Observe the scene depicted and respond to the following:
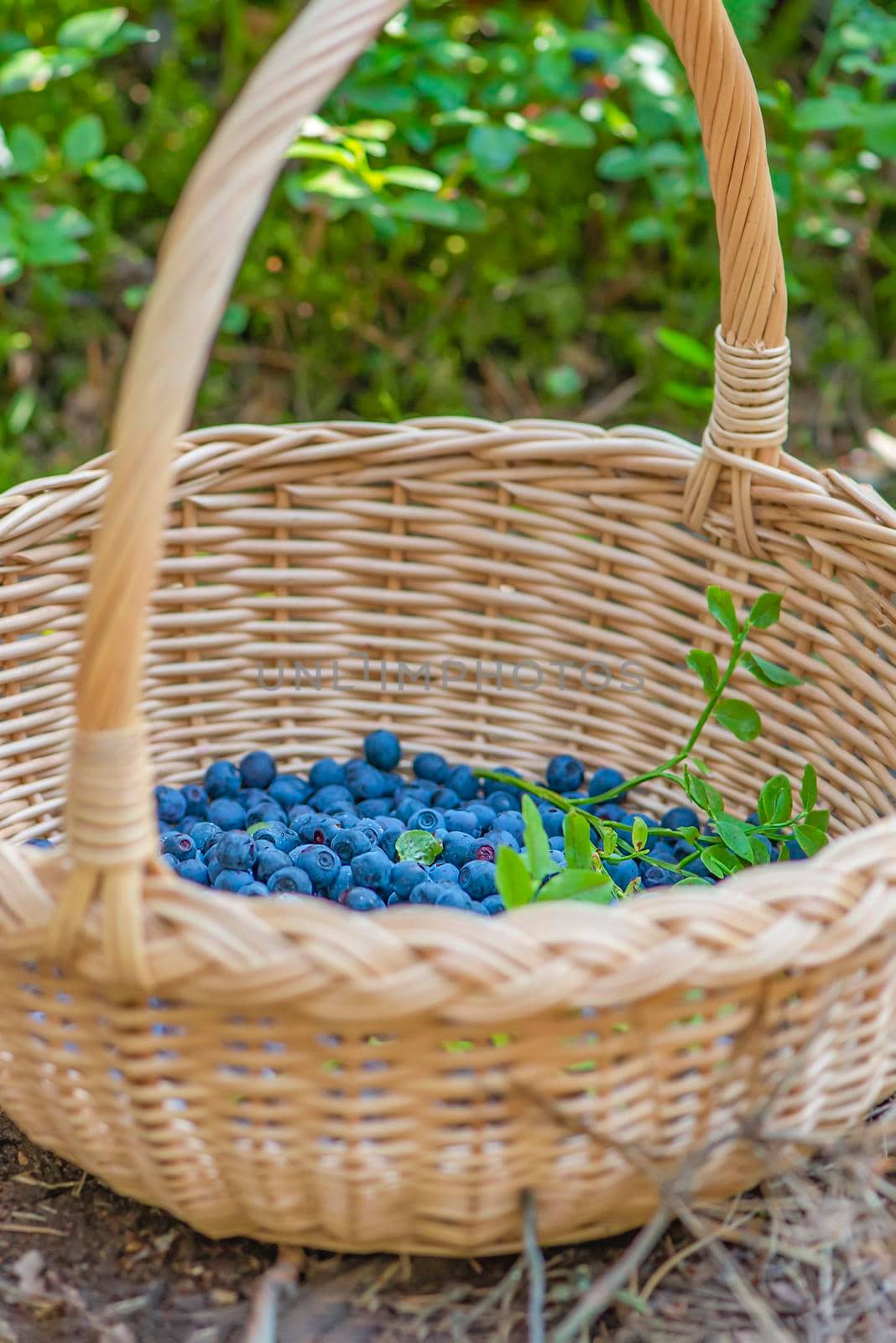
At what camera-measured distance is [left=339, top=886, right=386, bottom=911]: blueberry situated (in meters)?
1.01

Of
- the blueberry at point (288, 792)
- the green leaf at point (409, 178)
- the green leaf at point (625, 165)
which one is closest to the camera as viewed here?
the blueberry at point (288, 792)

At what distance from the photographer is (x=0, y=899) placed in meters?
0.68

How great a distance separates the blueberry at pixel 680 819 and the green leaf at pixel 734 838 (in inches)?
6.3

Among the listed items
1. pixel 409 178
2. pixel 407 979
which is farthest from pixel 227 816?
pixel 409 178

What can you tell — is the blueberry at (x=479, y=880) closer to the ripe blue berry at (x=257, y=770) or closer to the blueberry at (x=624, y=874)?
the blueberry at (x=624, y=874)

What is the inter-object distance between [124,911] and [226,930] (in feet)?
0.17

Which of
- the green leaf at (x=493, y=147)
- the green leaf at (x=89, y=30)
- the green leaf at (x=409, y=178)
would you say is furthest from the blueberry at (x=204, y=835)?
the green leaf at (x=89, y=30)

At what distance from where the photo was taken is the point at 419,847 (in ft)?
3.60

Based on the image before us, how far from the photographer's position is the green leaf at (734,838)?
1020 millimetres

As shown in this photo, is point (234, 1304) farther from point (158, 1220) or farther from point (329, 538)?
point (329, 538)

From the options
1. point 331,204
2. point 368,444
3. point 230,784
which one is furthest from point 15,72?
point 230,784

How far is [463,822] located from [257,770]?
230 millimetres

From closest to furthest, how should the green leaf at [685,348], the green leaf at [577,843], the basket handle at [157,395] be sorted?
the basket handle at [157,395]
the green leaf at [577,843]
the green leaf at [685,348]

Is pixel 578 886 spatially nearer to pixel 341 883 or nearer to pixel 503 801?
pixel 341 883
